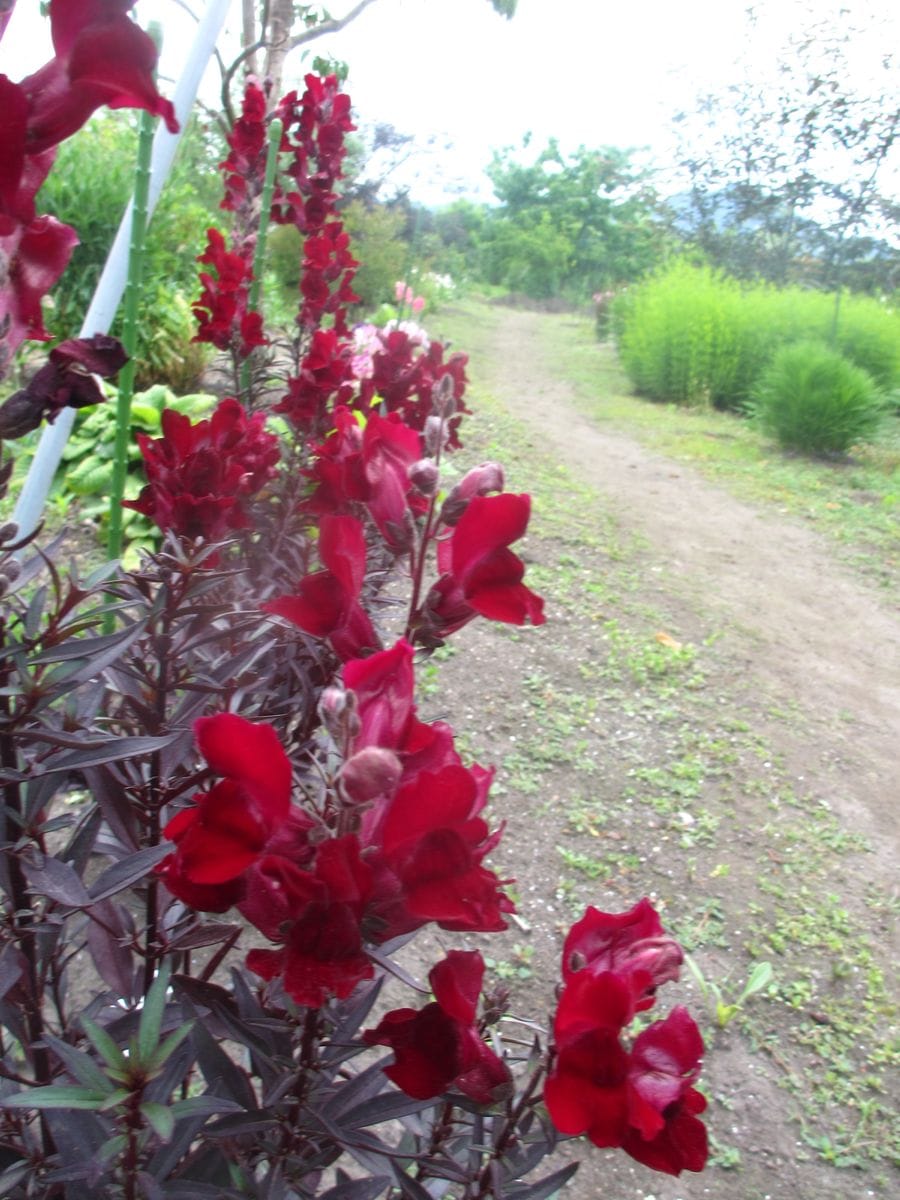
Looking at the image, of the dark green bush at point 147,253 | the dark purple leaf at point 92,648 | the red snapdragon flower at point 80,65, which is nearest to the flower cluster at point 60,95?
the red snapdragon flower at point 80,65

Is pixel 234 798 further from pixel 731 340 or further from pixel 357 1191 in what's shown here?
pixel 731 340

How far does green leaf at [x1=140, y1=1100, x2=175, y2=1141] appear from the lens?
601 mm

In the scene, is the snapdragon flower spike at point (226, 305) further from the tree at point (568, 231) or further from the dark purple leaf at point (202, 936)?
the tree at point (568, 231)

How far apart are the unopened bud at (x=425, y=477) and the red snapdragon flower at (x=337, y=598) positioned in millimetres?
109

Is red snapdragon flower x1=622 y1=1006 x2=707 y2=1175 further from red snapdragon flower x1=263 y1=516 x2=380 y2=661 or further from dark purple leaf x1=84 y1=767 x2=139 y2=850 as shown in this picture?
dark purple leaf x1=84 y1=767 x2=139 y2=850

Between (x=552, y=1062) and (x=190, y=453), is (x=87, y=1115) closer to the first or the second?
(x=552, y=1062)

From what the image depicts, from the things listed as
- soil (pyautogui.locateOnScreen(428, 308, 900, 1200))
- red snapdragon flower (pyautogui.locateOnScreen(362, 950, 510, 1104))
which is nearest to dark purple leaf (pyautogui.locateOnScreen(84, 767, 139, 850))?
red snapdragon flower (pyautogui.locateOnScreen(362, 950, 510, 1104))

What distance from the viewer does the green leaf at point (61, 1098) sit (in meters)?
0.62

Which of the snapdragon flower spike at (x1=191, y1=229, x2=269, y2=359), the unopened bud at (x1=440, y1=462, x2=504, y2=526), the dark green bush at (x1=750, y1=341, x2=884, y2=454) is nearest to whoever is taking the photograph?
the unopened bud at (x1=440, y1=462, x2=504, y2=526)

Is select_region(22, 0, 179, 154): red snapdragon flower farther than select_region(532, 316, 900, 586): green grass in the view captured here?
No

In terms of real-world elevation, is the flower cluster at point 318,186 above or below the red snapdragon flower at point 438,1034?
above

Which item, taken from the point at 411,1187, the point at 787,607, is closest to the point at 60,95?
the point at 411,1187

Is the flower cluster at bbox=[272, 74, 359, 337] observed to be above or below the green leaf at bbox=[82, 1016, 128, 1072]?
above

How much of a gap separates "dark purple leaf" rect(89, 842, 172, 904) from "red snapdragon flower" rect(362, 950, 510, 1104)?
231 millimetres
